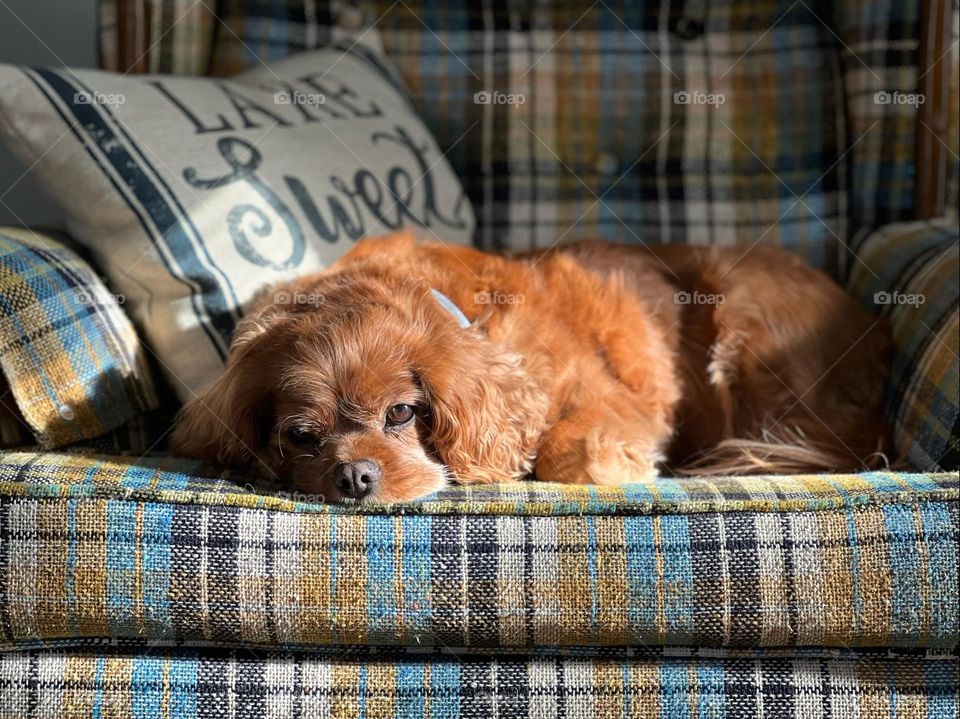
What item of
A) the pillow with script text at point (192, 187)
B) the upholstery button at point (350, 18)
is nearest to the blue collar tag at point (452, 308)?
the pillow with script text at point (192, 187)

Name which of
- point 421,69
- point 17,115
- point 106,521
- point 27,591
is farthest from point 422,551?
point 421,69

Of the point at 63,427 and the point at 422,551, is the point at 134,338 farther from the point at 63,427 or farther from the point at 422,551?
the point at 422,551

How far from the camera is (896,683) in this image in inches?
60.9

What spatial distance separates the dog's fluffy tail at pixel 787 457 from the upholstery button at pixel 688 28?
136 cm

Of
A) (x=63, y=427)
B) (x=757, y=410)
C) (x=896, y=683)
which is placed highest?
Answer: (x=63, y=427)

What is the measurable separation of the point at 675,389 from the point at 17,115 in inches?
62.0

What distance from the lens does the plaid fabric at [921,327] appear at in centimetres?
191

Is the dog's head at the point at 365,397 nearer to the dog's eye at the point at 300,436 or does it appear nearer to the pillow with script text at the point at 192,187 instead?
the dog's eye at the point at 300,436

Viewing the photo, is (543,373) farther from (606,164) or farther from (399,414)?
(606,164)

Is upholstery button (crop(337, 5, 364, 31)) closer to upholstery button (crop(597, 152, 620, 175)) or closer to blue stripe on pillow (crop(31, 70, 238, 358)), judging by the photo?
upholstery button (crop(597, 152, 620, 175))

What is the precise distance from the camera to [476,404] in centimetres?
182

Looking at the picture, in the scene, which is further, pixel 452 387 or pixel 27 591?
pixel 452 387

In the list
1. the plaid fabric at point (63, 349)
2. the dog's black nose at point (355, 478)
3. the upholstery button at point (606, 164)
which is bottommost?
the dog's black nose at point (355, 478)

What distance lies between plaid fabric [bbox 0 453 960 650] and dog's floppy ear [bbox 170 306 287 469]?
0.27 metres
